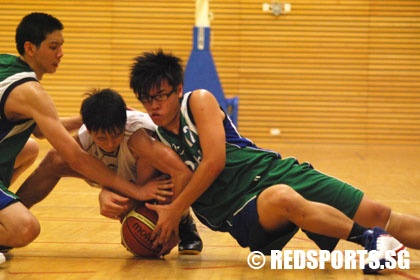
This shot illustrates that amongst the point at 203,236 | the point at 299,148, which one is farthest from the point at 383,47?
the point at 203,236

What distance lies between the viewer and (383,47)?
13273 millimetres

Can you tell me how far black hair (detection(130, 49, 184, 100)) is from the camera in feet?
12.8

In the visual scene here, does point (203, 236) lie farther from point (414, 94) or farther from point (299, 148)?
point (414, 94)

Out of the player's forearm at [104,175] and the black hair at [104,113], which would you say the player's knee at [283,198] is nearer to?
the player's forearm at [104,175]

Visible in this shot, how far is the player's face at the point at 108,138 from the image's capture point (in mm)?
3898

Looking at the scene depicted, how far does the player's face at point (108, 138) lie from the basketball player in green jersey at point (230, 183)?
197mm

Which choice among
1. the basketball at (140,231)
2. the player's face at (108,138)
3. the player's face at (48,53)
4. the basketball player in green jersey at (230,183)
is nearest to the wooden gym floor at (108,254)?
the basketball at (140,231)

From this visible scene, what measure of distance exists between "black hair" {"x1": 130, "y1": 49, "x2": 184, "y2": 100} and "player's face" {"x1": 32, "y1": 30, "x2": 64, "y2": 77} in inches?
21.2

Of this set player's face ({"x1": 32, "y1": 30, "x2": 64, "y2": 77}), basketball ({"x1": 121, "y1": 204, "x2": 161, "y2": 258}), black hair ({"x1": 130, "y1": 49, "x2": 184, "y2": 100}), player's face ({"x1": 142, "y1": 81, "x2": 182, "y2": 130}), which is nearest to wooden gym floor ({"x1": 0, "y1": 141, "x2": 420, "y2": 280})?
basketball ({"x1": 121, "y1": 204, "x2": 161, "y2": 258})

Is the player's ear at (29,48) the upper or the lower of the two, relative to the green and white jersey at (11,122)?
upper

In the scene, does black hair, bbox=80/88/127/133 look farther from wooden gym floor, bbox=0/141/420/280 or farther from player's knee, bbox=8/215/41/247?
wooden gym floor, bbox=0/141/420/280

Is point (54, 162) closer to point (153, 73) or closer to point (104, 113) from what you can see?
point (104, 113)

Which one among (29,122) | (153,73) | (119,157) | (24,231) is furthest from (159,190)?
(29,122)

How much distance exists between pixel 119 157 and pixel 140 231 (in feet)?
1.44
